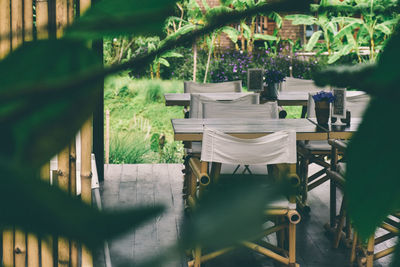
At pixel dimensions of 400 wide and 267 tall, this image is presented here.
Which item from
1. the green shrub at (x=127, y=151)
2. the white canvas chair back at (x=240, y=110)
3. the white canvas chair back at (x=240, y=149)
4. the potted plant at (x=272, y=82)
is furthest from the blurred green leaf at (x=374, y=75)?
the green shrub at (x=127, y=151)

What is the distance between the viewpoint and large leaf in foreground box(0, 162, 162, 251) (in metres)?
0.09

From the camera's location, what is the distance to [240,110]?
4125 millimetres

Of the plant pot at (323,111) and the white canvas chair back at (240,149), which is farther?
the plant pot at (323,111)

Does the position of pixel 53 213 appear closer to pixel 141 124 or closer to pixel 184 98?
pixel 184 98

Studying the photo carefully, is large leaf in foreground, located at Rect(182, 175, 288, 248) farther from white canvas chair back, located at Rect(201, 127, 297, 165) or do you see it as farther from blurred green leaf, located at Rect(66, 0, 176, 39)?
white canvas chair back, located at Rect(201, 127, 297, 165)

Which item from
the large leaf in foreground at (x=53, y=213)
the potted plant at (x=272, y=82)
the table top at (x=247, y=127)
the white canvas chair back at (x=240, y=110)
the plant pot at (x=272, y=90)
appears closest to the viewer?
the large leaf in foreground at (x=53, y=213)

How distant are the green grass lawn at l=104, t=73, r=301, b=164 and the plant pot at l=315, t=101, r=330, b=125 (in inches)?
54.0

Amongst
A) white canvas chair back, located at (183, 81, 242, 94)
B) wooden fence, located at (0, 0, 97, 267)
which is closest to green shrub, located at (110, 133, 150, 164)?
white canvas chair back, located at (183, 81, 242, 94)

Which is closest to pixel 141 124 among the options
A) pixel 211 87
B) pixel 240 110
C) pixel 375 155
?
A: pixel 211 87

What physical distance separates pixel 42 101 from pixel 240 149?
293cm

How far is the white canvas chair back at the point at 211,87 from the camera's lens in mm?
5648

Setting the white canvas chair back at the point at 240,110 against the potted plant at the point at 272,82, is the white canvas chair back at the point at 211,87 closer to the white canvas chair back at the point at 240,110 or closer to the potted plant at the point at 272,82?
the potted plant at the point at 272,82

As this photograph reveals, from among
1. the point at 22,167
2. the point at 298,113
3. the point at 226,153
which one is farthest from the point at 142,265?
the point at 298,113

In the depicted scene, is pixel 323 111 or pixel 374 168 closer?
pixel 374 168
